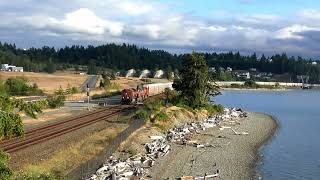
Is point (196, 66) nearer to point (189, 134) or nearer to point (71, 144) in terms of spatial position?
point (189, 134)

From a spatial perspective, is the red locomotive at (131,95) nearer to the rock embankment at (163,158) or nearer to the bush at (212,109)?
the bush at (212,109)

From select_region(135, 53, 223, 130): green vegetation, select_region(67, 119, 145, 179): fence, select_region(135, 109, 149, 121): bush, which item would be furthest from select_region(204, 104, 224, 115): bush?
select_region(67, 119, 145, 179): fence

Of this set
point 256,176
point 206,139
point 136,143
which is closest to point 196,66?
point 206,139

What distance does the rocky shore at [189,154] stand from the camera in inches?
1361

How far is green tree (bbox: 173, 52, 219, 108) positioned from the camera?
253ft

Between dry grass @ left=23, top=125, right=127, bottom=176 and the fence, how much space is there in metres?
0.58

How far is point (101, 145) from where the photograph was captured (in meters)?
39.8

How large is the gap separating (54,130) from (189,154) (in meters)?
12.0

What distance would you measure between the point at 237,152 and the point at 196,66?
29.2 metres

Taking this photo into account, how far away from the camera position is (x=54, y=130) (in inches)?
1893

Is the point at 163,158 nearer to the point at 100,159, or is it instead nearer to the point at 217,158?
the point at 217,158

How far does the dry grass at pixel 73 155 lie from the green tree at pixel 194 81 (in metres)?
31.7

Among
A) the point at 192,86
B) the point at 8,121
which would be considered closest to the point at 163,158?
Answer: the point at 8,121

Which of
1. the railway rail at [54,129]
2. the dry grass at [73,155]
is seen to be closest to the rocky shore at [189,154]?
the dry grass at [73,155]
